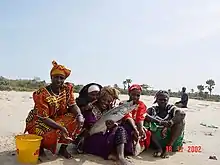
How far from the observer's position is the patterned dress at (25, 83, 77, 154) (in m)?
4.79

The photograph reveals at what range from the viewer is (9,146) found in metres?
5.84

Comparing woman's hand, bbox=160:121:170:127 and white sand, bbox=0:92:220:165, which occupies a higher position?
woman's hand, bbox=160:121:170:127

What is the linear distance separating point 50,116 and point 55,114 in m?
0.09

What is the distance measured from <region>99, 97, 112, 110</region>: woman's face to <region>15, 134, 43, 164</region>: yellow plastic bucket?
106 cm

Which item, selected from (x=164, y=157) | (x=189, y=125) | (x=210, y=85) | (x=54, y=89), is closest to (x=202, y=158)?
(x=164, y=157)

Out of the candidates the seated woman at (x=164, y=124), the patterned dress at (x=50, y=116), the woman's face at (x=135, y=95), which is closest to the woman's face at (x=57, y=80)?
the patterned dress at (x=50, y=116)

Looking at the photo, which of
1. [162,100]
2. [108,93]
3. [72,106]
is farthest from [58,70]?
[162,100]

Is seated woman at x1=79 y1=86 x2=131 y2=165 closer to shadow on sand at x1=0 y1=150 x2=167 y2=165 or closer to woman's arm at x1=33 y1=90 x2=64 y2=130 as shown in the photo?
shadow on sand at x1=0 y1=150 x2=167 y2=165

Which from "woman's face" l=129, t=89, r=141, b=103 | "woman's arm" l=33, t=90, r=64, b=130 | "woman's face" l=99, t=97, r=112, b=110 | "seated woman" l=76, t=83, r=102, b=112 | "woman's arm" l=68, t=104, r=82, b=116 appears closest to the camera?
"woman's arm" l=33, t=90, r=64, b=130

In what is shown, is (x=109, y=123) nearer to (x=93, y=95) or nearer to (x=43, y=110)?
(x=93, y=95)

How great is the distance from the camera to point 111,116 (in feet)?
16.6

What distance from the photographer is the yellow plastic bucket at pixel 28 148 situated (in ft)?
15.1

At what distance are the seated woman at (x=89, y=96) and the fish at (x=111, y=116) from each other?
316 mm
